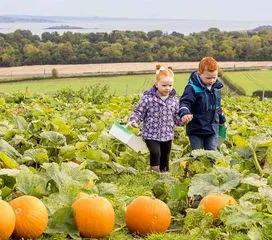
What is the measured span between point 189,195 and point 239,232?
0.65 meters

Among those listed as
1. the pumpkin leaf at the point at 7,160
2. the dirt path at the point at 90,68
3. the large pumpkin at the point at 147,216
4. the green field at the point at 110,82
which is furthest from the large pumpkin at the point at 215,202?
the dirt path at the point at 90,68

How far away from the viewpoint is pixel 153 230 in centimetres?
512

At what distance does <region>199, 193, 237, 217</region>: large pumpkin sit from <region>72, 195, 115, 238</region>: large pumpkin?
810 mm

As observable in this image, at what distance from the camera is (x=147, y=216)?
16.6 ft

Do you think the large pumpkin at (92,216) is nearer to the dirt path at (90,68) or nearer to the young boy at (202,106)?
the young boy at (202,106)

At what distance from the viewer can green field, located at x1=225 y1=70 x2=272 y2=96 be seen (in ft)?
172

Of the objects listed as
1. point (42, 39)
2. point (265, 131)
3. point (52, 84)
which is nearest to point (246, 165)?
point (265, 131)

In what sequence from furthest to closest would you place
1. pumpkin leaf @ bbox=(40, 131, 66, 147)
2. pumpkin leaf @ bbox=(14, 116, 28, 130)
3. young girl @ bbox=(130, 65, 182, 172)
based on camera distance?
pumpkin leaf @ bbox=(14, 116, 28, 130) < young girl @ bbox=(130, 65, 182, 172) < pumpkin leaf @ bbox=(40, 131, 66, 147)

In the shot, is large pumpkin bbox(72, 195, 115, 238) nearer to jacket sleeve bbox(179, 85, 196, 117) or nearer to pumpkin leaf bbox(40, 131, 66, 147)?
pumpkin leaf bbox(40, 131, 66, 147)

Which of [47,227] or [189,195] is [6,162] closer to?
[47,227]

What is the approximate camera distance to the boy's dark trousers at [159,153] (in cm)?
812

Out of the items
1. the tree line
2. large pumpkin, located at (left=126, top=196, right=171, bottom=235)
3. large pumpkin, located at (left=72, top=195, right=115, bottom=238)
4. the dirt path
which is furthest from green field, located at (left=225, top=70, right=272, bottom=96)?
large pumpkin, located at (left=72, top=195, right=115, bottom=238)

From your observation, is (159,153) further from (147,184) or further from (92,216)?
(92,216)

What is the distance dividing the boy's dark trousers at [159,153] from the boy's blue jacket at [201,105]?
0.50 m
